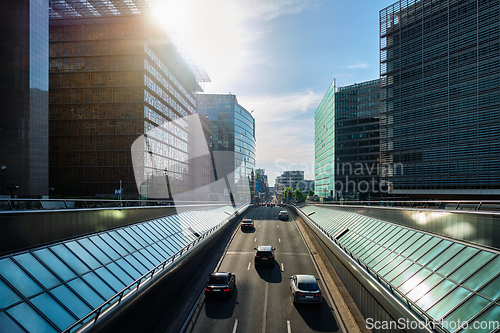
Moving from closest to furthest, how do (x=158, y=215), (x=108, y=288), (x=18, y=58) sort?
(x=108, y=288) → (x=158, y=215) → (x=18, y=58)

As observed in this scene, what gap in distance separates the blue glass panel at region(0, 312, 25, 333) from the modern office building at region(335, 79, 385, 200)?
9557 centimetres

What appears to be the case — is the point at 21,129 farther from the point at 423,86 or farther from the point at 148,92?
the point at 423,86

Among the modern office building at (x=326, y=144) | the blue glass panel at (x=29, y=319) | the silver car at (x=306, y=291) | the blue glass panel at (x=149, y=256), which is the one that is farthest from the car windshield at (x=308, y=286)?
the modern office building at (x=326, y=144)

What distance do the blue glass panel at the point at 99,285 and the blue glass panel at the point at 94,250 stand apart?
120 centimetres

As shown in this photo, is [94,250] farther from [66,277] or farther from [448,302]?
[448,302]

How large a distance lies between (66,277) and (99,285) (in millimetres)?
1266

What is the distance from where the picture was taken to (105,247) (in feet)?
40.9

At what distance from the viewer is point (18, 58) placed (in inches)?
1561

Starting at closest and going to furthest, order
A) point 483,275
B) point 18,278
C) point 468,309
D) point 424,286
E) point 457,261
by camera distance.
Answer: point 468,309
point 18,278
point 483,275
point 457,261
point 424,286

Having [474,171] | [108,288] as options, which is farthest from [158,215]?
[474,171]

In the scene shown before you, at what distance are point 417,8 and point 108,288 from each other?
69.0 m

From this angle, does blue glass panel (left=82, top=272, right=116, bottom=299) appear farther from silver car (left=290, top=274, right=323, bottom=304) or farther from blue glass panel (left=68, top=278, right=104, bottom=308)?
silver car (left=290, top=274, right=323, bottom=304)

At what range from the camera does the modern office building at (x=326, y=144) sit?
103 meters

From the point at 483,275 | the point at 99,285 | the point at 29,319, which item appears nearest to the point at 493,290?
the point at 483,275
